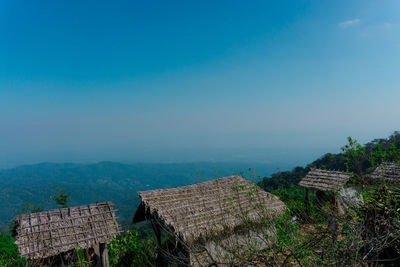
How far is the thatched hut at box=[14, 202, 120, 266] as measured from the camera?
22.6 feet

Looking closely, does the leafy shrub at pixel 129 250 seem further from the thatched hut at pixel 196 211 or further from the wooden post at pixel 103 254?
the thatched hut at pixel 196 211

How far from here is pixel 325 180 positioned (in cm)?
1218

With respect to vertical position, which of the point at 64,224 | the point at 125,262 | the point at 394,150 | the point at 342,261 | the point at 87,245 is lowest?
the point at 125,262

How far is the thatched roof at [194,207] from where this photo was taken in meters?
7.33

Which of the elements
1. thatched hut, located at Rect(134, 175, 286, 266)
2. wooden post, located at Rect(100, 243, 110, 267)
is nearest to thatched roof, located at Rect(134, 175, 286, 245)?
thatched hut, located at Rect(134, 175, 286, 266)

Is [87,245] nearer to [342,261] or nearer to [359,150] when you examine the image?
[342,261]

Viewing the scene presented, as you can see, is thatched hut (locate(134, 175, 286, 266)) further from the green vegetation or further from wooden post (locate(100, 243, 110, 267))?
wooden post (locate(100, 243, 110, 267))

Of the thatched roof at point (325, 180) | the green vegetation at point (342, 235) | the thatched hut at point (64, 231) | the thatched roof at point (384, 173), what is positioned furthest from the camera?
the thatched roof at point (325, 180)

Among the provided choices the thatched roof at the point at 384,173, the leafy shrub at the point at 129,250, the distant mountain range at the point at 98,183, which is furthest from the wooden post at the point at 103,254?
the thatched roof at the point at 384,173

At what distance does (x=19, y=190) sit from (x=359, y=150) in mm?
98176

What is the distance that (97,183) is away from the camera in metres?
135

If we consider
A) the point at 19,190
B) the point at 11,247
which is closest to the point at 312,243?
the point at 11,247

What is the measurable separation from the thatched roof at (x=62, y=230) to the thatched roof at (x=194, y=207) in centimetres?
134

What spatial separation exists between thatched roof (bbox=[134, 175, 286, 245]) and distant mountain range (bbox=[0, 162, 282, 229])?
69 cm
